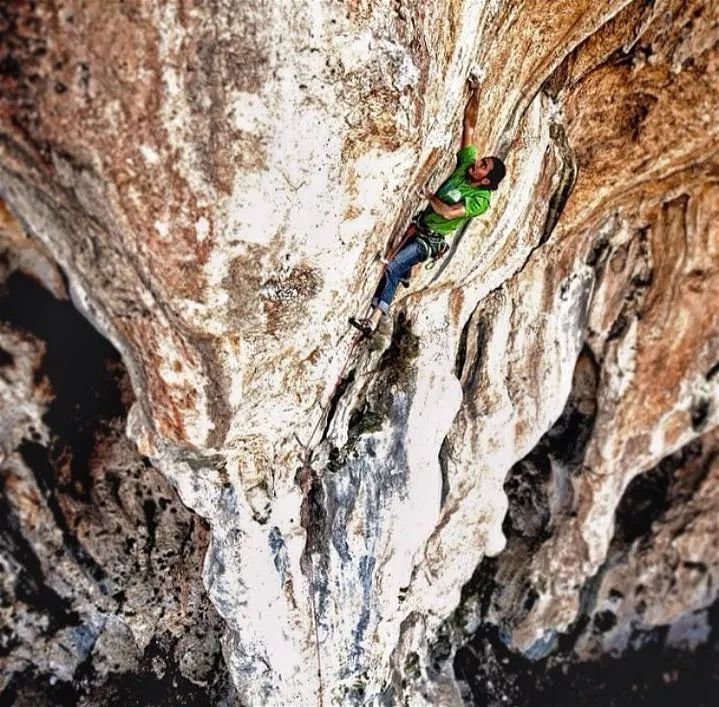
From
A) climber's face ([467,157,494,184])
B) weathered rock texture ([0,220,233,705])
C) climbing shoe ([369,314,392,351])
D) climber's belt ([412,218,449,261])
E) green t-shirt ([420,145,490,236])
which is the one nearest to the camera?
weathered rock texture ([0,220,233,705])

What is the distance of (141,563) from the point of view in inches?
224

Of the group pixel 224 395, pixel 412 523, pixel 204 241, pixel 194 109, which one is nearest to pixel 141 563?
pixel 224 395

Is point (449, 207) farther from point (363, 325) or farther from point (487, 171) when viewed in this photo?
point (363, 325)

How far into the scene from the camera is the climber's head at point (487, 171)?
502 centimetres

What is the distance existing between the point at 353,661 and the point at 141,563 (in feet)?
8.97

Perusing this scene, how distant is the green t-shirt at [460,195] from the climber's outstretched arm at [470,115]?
0.07m

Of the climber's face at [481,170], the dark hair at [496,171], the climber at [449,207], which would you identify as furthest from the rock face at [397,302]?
the dark hair at [496,171]

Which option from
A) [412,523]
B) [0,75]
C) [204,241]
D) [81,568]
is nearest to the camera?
[0,75]

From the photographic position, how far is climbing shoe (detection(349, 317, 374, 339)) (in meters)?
5.39

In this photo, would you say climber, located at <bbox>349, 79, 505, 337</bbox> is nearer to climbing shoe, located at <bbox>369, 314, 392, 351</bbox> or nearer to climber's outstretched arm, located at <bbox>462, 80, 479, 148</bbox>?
climber's outstretched arm, located at <bbox>462, 80, 479, 148</bbox>

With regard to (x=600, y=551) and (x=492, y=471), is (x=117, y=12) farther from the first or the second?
(x=600, y=551)

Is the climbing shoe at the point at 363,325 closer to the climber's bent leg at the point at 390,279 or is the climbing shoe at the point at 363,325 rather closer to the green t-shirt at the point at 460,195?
the climber's bent leg at the point at 390,279

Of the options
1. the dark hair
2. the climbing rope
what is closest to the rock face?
the climbing rope

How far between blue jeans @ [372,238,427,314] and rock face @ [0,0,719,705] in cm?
18
